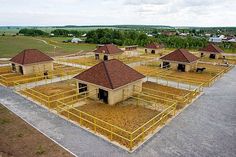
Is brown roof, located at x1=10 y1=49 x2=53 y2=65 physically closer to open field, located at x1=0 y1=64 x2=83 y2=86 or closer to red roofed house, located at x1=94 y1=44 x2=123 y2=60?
open field, located at x1=0 y1=64 x2=83 y2=86

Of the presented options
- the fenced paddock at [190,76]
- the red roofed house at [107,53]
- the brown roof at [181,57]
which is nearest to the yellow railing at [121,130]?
the fenced paddock at [190,76]

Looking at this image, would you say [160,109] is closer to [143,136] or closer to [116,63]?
[143,136]

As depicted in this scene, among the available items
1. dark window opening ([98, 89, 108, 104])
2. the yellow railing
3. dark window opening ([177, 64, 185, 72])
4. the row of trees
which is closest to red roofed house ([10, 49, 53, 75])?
dark window opening ([98, 89, 108, 104])

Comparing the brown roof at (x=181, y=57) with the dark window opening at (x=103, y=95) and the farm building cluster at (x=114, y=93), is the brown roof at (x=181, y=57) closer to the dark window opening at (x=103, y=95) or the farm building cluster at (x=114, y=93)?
the farm building cluster at (x=114, y=93)

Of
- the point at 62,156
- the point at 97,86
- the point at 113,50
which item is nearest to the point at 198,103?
the point at 97,86

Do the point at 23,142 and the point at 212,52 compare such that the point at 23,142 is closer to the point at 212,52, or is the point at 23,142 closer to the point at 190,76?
the point at 190,76
